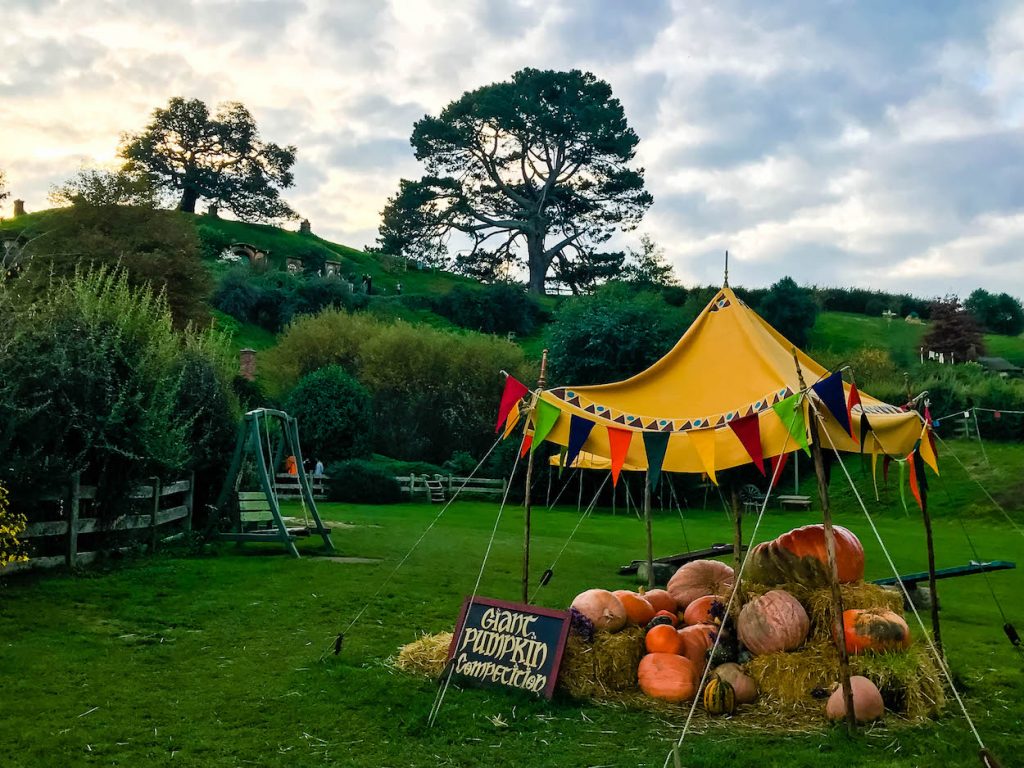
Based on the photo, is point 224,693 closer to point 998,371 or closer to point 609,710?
point 609,710

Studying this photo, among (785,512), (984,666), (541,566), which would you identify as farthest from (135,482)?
(785,512)

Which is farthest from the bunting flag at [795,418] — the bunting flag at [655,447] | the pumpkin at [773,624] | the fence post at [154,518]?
the fence post at [154,518]

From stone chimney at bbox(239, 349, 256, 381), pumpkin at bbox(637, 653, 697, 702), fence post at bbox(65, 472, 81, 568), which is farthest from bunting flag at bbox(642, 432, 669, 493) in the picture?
stone chimney at bbox(239, 349, 256, 381)

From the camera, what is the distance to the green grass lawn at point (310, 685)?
558 centimetres

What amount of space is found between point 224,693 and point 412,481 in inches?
819

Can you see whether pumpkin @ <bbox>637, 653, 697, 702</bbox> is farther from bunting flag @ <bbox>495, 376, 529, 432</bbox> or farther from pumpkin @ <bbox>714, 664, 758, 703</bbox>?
bunting flag @ <bbox>495, 376, 529, 432</bbox>

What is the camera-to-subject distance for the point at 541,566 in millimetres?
13688

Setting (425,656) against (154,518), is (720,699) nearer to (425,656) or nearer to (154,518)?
(425,656)

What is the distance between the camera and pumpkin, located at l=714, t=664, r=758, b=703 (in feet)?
22.1

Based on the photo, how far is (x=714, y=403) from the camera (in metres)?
9.05

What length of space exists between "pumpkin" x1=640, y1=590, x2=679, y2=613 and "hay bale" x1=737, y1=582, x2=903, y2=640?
3.17 feet

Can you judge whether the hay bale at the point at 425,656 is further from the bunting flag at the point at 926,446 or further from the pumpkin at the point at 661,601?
the bunting flag at the point at 926,446

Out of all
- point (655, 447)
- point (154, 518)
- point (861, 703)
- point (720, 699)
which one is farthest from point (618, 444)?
point (154, 518)

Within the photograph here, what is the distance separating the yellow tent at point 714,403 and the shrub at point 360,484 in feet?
54.1
